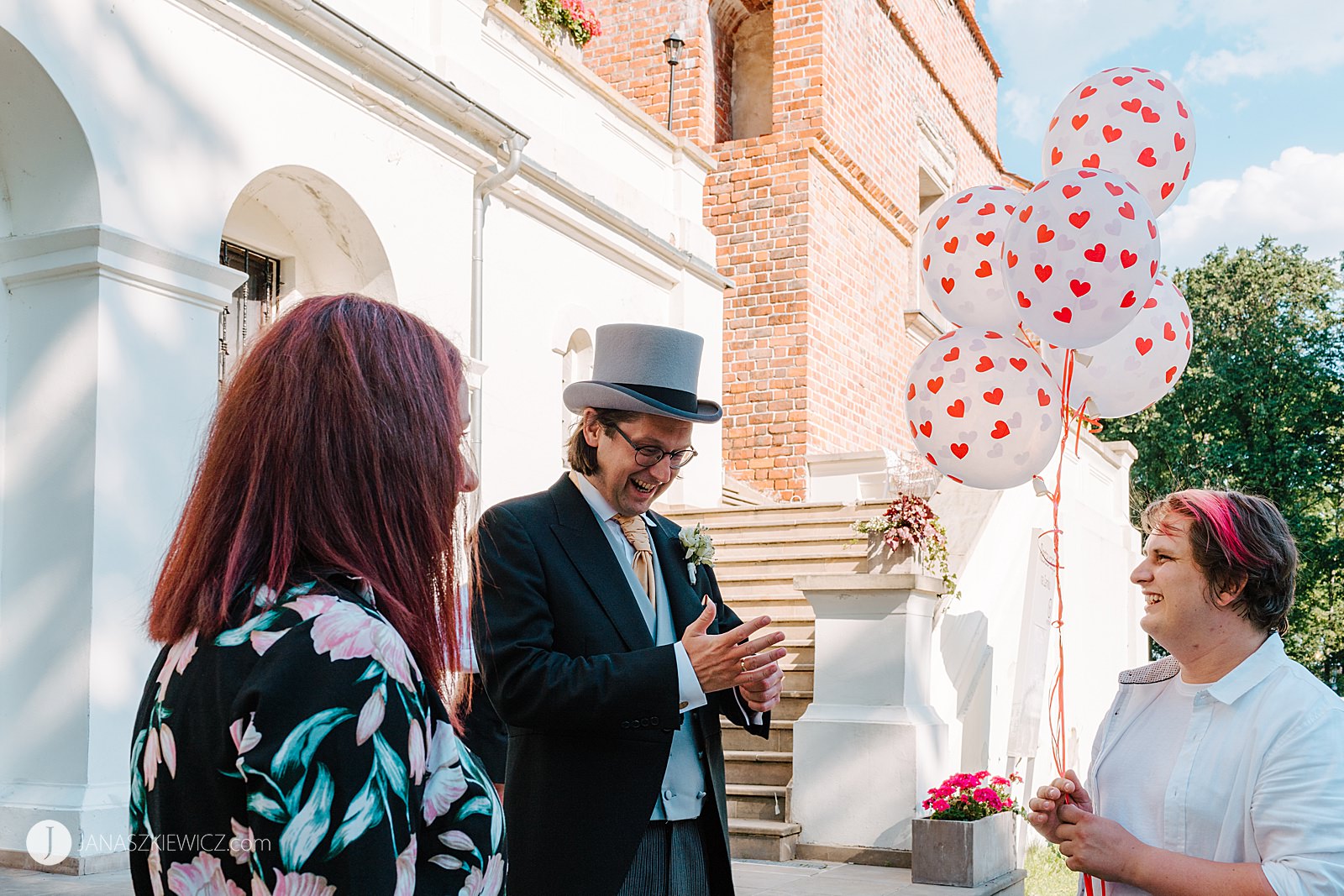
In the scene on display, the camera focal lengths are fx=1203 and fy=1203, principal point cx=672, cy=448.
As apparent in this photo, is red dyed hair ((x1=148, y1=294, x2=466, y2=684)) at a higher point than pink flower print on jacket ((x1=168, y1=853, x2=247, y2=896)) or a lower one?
higher

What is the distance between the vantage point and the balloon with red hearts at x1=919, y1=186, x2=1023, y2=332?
4531 millimetres

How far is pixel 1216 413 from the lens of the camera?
2542 cm

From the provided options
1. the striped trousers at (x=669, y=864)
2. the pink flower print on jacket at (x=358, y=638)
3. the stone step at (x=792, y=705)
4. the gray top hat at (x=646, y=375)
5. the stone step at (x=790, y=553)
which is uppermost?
the gray top hat at (x=646, y=375)

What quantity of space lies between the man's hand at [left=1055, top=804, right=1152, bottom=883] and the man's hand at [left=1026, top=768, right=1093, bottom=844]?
0.09ft

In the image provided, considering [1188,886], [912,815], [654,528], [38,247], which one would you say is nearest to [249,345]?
[654,528]

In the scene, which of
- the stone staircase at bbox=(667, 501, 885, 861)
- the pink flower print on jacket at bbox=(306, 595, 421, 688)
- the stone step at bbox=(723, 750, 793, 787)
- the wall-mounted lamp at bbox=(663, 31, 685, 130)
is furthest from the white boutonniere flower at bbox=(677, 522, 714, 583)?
the wall-mounted lamp at bbox=(663, 31, 685, 130)

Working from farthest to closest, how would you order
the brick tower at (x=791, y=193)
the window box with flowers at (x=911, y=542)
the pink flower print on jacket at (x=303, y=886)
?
the brick tower at (x=791, y=193) < the window box with flowers at (x=911, y=542) < the pink flower print on jacket at (x=303, y=886)

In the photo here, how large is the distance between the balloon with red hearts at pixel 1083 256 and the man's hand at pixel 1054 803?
1.82m

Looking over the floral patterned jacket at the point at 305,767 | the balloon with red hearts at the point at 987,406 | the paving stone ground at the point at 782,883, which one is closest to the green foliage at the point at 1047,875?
the paving stone ground at the point at 782,883

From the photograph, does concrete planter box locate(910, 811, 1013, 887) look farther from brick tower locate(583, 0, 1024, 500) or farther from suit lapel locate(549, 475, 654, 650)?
brick tower locate(583, 0, 1024, 500)

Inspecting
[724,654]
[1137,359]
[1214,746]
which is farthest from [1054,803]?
[1137,359]

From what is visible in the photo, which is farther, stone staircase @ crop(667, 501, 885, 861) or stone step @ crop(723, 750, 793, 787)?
stone step @ crop(723, 750, 793, 787)

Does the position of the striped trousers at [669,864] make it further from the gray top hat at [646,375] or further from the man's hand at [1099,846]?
the gray top hat at [646,375]

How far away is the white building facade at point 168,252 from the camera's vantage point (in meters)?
5.49
